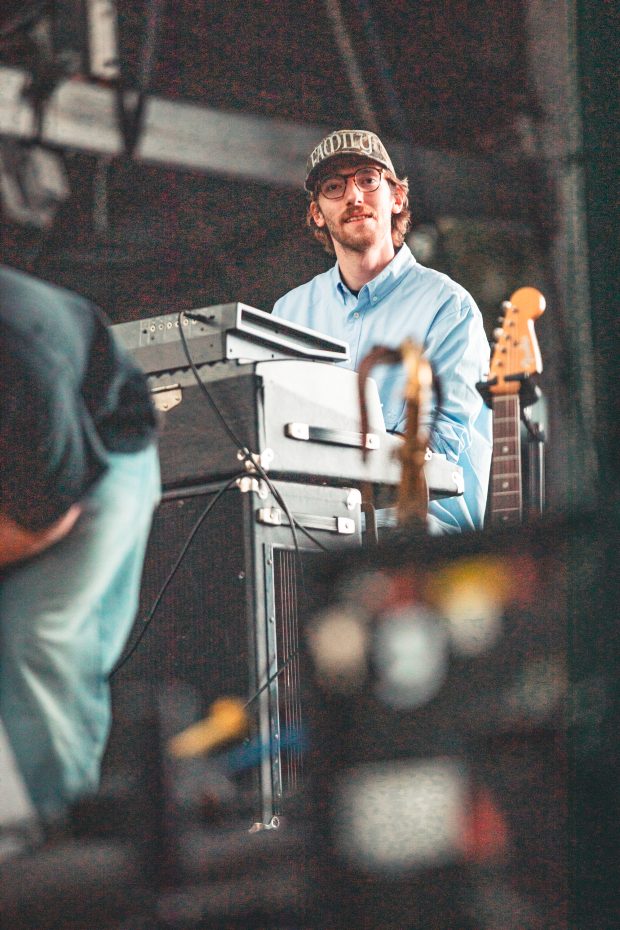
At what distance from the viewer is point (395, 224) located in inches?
83.3

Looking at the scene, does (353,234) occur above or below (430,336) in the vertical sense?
above

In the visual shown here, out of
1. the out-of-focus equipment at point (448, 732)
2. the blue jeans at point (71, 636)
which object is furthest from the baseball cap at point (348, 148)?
the out-of-focus equipment at point (448, 732)

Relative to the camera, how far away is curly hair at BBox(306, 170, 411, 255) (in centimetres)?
211

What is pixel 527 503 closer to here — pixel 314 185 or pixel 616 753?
pixel 314 185

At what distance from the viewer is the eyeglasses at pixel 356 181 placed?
6.86 ft

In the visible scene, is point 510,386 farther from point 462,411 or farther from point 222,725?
point 222,725

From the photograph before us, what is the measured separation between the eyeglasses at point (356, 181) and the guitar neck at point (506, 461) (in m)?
0.43

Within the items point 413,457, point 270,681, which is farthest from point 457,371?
point 270,681

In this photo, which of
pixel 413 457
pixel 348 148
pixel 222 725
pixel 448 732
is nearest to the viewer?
pixel 448 732

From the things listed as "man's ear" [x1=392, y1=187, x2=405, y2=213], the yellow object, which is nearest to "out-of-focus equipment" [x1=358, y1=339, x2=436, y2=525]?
the yellow object

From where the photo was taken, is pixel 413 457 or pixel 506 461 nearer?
pixel 413 457

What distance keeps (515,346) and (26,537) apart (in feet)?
3.00

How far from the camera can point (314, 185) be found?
6.90 ft

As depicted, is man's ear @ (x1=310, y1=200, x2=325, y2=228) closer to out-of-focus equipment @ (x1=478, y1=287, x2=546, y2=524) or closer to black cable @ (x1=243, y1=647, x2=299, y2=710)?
out-of-focus equipment @ (x1=478, y1=287, x2=546, y2=524)
